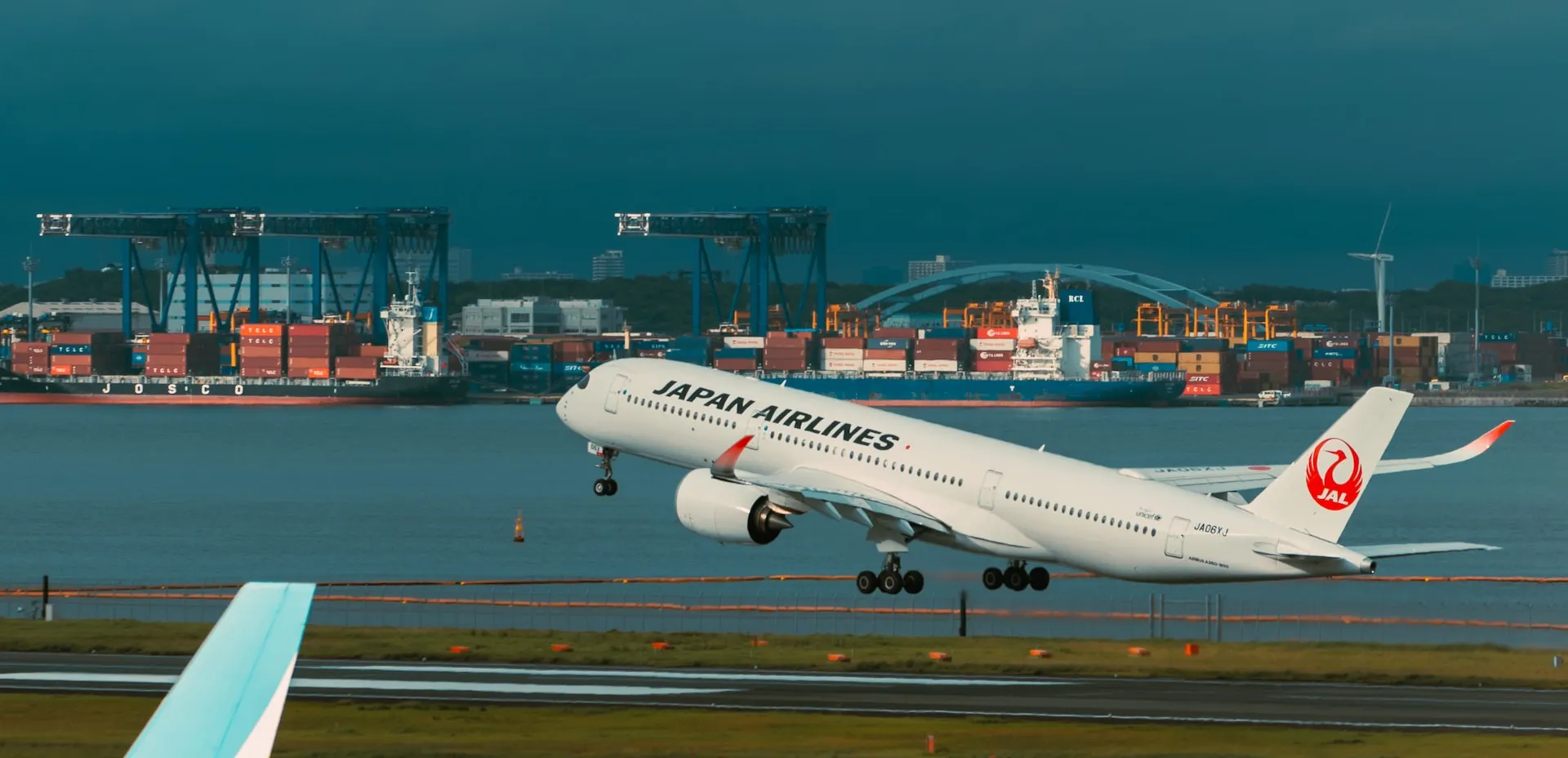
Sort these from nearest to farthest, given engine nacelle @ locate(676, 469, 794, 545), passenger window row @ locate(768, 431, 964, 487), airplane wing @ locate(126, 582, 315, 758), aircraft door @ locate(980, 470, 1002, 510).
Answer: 1. airplane wing @ locate(126, 582, 315, 758)
2. aircraft door @ locate(980, 470, 1002, 510)
3. passenger window row @ locate(768, 431, 964, 487)
4. engine nacelle @ locate(676, 469, 794, 545)

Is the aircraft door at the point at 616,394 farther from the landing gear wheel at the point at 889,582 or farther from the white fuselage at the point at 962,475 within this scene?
the landing gear wheel at the point at 889,582

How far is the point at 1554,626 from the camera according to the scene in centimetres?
6012

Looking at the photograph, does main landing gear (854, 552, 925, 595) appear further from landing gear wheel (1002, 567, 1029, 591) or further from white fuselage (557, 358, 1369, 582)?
landing gear wheel (1002, 567, 1029, 591)

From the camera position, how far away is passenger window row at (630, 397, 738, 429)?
193ft

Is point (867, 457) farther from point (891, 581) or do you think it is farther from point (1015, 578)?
point (1015, 578)

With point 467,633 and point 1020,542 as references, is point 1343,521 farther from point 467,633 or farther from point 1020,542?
point 467,633

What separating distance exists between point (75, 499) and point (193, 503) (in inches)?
431

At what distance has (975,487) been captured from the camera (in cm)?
5253

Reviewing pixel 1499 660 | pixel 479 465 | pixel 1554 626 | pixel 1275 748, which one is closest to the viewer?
pixel 1275 748

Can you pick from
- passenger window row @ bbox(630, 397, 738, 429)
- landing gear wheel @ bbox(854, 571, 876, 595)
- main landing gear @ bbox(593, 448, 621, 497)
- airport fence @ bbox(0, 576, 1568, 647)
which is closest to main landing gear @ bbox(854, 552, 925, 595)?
landing gear wheel @ bbox(854, 571, 876, 595)

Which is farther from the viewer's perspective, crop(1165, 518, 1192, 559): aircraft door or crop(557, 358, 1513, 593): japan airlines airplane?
crop(1165, 518, 1192, 559): aircraft door

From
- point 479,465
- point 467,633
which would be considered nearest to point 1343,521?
point 467,633

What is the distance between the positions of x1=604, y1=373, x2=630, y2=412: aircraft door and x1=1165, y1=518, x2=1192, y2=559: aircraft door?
2097 cm

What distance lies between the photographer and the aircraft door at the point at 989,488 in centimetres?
5197
